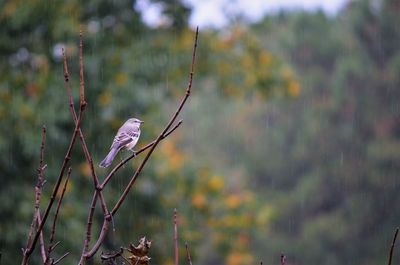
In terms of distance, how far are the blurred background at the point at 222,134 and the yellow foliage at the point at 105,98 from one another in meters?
0.03

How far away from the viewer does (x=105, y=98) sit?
12.4m

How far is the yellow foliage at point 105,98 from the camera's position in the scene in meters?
12.2

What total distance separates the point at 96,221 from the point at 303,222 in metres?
14.8

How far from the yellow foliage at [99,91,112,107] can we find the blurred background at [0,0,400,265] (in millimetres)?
28

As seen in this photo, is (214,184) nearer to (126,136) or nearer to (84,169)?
(84,169)

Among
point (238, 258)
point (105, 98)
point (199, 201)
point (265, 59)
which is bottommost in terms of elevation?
point (238, 258)

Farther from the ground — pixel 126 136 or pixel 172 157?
pixel 172 157

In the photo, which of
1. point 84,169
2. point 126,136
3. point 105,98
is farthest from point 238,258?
point 126,136

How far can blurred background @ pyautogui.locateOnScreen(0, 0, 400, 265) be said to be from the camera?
11.7m

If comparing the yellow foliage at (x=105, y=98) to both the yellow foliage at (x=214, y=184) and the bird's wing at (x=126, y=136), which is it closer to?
the yellow foliage at (x=214, y=184)

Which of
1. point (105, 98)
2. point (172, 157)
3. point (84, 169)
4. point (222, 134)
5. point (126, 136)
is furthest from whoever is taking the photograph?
point (222, 134)

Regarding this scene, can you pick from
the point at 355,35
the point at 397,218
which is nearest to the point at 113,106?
the point at 397,218

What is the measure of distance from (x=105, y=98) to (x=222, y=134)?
55.6 feet

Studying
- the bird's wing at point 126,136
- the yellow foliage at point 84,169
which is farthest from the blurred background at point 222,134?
the bird's wing at point 126,136
